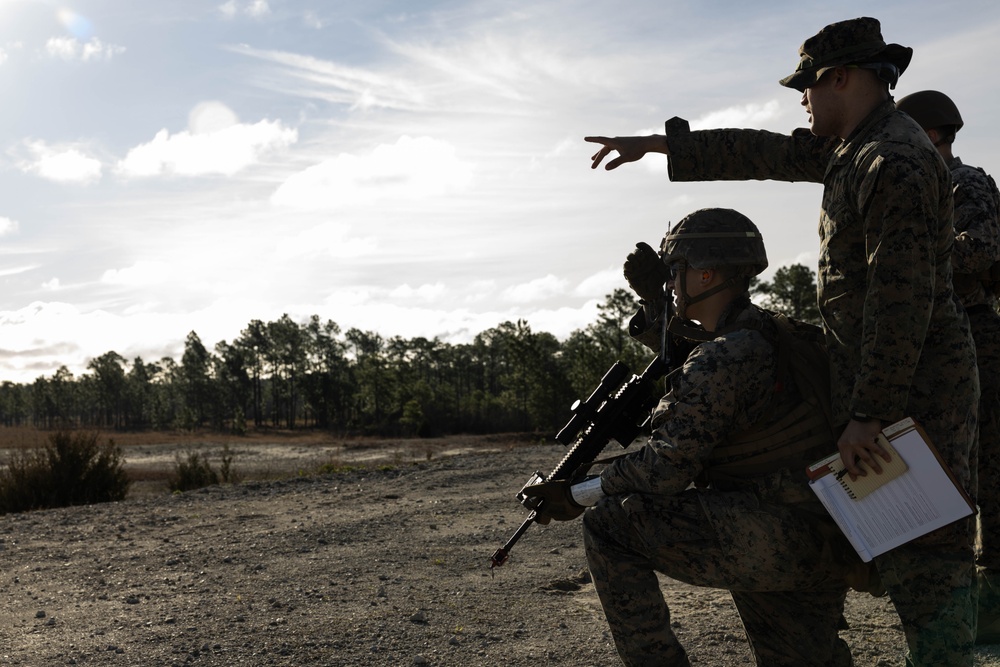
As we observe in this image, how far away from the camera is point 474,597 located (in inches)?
215

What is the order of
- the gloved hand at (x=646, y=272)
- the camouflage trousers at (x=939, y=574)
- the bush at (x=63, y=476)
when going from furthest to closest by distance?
the bush at (x=63, y=476)
the gloved hand at (x=646, y=272)
the camouflage trousers at (x=939, y=574)

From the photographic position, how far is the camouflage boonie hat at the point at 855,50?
2.86m

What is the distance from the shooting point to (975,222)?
12.5ft

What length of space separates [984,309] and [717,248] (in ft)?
5.49

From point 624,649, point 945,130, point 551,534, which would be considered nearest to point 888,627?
point 624,649

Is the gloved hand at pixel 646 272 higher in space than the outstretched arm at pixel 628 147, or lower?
lower

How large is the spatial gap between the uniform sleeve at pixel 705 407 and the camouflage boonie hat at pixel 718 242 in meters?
0.29

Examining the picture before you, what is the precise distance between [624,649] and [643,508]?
0.50 m

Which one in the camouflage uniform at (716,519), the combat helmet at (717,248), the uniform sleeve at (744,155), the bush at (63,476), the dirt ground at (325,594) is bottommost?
the dirt ground at (325,594)

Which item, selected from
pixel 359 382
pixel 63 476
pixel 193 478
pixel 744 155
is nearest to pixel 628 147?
pixel 744 155

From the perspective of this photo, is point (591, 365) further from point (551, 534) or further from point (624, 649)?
point (624, 649)

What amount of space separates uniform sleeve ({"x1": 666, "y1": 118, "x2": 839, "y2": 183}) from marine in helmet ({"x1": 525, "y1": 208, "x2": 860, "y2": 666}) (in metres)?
0.66

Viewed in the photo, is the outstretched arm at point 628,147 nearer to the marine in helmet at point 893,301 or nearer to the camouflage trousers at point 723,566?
the marine in helmet at point 893,301

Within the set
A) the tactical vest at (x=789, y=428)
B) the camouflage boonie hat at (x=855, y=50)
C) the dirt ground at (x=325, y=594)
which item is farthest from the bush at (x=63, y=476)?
the camouflage boonie hat at (x=855, y=50)
